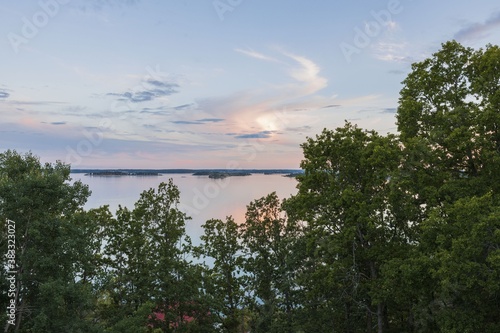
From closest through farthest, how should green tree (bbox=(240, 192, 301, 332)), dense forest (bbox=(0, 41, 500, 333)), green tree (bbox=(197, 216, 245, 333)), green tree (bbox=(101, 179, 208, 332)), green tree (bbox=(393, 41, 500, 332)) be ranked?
green tree (bbox=(393, 41, 500, 332)), dense forest (bbox=(0, 41, 500, 333)), green tree (bbox=(101, 179, 208, 332)), green tree (bbox=(240, 192, 301, 332)), green tree (bbox=(197, 216, 245, 333))

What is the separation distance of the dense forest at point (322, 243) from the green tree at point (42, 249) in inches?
2.6

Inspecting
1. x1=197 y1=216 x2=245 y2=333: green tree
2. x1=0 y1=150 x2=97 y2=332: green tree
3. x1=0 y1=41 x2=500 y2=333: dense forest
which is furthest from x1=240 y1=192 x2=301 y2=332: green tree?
x1=0 y1=150 x2=97 y2=332: green tree

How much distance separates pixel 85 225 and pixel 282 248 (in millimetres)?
11625

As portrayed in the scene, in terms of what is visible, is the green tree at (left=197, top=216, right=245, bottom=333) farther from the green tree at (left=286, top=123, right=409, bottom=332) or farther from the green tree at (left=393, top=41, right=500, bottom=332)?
the green tree at (left=393, top=41, right=500, bottom=332)

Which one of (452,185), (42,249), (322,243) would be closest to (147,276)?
(42,249)

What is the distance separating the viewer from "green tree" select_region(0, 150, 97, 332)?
1570 centimetres

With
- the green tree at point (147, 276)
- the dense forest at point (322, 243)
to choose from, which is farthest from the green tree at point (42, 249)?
the green tree at point (147, 276)

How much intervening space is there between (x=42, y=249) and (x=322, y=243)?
45.0 feet

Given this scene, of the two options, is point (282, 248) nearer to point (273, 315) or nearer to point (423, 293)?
point (273, 315)

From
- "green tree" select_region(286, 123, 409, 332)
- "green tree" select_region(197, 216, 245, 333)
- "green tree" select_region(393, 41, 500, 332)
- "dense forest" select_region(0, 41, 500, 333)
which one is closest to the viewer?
"green tree" select_region(393, 41, 500, 332)

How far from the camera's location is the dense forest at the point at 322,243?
15547 millimetres

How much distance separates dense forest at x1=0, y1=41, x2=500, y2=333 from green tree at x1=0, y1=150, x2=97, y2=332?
0.21 ft

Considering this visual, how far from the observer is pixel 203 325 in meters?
21.8

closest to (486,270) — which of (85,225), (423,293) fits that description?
(423,293)
